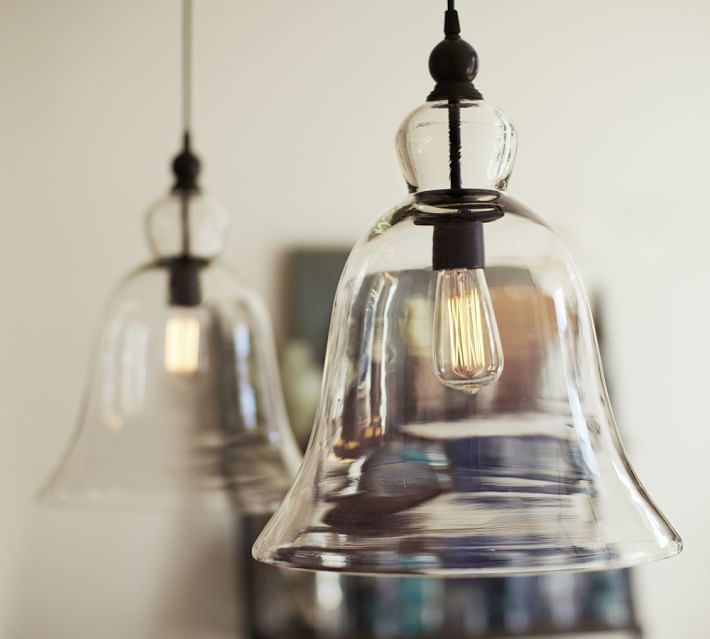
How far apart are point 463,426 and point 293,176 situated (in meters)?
1.63

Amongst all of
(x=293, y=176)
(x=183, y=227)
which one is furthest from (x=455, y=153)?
(x=293, y=176)

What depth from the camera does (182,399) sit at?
961mm

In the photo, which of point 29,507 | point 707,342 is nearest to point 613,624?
point 707,342

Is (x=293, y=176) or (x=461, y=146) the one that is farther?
(x=293, y=176)

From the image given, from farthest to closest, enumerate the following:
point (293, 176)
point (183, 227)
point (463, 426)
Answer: point (293, 176)
point (183, 227)
point (463, 426)

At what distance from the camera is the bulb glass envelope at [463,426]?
15.8 inches

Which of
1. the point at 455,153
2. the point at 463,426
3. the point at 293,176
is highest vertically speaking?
the point at 293,176

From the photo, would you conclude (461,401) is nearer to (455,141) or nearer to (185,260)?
(455,141)

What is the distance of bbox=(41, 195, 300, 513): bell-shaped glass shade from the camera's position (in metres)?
0.92

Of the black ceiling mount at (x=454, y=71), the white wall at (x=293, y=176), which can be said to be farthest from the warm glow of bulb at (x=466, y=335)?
the white wall at (x=293, y=176)

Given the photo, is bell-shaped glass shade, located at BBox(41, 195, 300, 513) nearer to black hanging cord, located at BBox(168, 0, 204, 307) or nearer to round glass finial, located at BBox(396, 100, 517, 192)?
black hanging cord, located at BBox(168, 0, 204, 307)

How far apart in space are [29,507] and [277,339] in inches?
21.4

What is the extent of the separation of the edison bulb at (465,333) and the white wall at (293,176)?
5.10 feet

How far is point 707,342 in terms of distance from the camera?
7.22 feet
